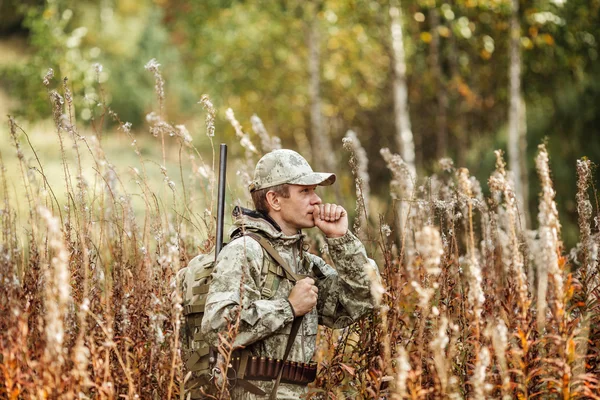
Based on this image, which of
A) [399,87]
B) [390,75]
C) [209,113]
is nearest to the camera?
[209,113]

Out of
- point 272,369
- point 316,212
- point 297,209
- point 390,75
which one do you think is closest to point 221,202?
point 297,209

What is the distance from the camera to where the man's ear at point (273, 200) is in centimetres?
384

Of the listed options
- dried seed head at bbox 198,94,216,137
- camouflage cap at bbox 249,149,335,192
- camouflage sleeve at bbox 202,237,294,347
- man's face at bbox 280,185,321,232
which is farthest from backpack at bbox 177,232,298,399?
dried seed head at bbox 198,94,216,137

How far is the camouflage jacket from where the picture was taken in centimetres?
339

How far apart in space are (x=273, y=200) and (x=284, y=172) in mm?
160

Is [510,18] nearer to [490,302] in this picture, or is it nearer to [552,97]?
[552,97]

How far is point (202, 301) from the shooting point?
3.62m

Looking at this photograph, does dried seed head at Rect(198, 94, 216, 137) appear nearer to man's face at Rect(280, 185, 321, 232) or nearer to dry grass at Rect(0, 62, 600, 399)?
dry grass at Rect(0, 62, 600, 399)

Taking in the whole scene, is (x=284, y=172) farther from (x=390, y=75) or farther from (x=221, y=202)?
(x=390, y=75)

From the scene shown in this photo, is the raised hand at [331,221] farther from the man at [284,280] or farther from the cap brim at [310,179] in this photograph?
the cap brim at [310,179]

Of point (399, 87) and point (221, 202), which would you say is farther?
point (399, 87)

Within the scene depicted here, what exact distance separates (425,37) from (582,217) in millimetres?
8763

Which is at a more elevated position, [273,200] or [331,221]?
[273,200]

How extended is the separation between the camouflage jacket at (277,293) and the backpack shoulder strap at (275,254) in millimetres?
31
